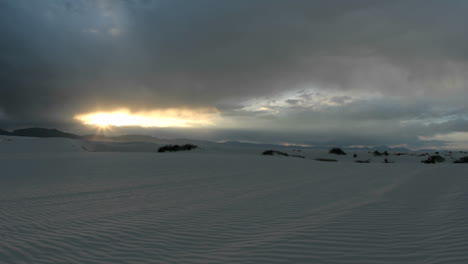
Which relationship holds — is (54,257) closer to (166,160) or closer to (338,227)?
(338,227)

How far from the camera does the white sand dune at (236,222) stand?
12.2 ft

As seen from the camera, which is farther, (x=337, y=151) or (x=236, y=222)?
(x=337, y=151)

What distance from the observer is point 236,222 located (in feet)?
16.9

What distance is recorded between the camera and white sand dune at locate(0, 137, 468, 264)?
146 inches

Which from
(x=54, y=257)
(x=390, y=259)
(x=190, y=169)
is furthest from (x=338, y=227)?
(x=190, y=169)

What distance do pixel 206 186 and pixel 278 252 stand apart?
581 cm

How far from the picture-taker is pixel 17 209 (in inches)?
261

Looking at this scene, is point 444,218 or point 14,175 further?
point 14,175

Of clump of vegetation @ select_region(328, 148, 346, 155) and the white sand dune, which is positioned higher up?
clump of vegetation @ select_region(328, 148, 346, 155)

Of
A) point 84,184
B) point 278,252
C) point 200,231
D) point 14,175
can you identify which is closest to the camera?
point 278,252

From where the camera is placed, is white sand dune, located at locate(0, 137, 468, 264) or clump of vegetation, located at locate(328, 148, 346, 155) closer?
white sand dune, located at locate(0, 137, 468, 264)

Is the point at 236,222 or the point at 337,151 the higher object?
the point at 337,151

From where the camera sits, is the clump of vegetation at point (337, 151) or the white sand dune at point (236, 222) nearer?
the white sand dune at point (236, 222)

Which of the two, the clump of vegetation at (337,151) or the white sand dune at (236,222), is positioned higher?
the clump of vegetation at (337,151)
